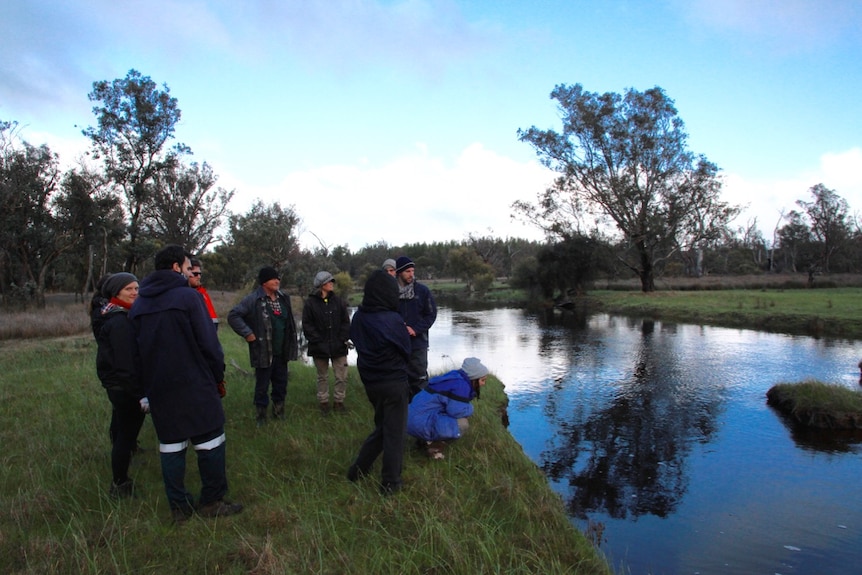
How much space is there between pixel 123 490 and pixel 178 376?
1.39 m

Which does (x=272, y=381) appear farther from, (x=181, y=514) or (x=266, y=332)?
(x=181, y=514)

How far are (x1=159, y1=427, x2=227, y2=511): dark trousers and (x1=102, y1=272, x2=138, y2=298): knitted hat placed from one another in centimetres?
143

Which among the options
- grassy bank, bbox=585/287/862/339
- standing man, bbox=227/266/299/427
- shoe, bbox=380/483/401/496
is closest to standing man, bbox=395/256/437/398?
standing man, bbox=227/266/299/427

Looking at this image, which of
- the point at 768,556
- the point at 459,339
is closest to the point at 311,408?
the point at 768,556

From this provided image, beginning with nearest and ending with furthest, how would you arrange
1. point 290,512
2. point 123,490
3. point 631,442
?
point 290,512
point 123,490
point 631,442

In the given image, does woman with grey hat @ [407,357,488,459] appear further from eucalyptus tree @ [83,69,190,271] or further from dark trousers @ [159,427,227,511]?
eucalyptus tree @ [83,69,190,271]

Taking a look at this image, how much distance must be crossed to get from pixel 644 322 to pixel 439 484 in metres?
24.2

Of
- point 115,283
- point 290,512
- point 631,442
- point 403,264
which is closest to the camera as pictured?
point 290,512

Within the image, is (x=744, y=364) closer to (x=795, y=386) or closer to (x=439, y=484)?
(x=795, y=386)

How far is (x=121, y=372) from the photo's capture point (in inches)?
166

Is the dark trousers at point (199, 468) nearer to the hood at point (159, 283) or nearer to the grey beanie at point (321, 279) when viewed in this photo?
the hood at point (159, 283)

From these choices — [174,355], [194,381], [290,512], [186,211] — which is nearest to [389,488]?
[290,512]

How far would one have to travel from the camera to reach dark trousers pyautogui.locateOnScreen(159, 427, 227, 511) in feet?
12.5

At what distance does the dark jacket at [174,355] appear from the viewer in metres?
3.73
